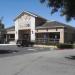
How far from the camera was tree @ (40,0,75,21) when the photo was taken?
852 inches

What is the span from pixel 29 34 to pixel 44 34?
4.04 metres

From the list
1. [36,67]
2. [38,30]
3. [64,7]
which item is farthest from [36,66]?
[38,30]

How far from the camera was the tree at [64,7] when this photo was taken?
71.0ft

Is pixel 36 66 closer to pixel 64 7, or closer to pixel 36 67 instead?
pixel 36 67

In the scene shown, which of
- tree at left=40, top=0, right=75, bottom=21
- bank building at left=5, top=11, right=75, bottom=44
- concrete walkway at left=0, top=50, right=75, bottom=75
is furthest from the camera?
bank building at left=5, top=11, right=75, bottom=44

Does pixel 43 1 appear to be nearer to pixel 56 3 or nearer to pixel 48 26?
pixel 56 3

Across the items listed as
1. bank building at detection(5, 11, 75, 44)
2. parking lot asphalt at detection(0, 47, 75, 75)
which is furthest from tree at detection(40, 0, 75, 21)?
bank building at detection(5, 11, 75, 44)

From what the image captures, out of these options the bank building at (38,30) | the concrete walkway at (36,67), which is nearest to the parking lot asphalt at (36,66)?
the concrete walkway at (36,67)

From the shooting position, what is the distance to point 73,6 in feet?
71.4

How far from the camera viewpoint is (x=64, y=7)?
22.7 m

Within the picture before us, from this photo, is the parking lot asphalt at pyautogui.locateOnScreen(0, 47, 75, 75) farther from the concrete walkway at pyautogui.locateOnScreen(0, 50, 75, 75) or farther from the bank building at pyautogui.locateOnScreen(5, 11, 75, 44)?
the bank building at pyautogui.locateOnScreen(5, 11, 75, 44)

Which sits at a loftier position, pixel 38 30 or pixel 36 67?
pixel 38 30

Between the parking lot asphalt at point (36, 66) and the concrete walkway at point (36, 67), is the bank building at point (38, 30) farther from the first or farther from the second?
the concrete walkway at point (36, 67)

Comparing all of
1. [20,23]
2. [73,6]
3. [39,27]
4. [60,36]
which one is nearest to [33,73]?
[73,6]
